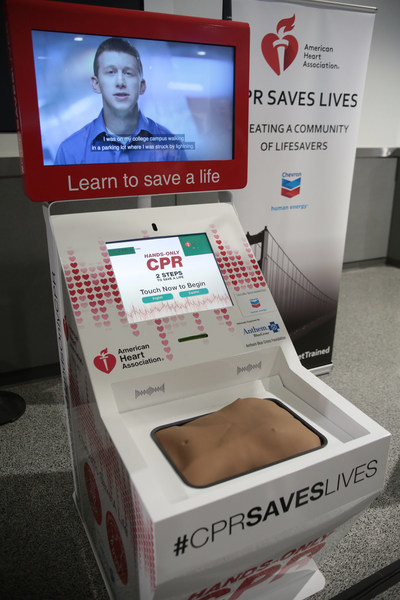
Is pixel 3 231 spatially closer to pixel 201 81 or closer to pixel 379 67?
pixel 201 81

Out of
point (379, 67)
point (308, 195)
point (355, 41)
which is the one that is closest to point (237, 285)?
point (308, 195)

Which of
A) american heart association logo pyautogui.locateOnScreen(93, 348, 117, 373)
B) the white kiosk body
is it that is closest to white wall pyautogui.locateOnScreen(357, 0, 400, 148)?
the white kiosk body

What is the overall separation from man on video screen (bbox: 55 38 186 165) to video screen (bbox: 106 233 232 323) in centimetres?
25

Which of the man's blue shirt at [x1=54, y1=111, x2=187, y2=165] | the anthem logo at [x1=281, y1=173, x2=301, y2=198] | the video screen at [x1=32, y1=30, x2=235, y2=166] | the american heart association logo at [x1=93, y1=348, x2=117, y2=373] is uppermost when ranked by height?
the video screen at [x1=32, y1=30, x2=235, y2=166]

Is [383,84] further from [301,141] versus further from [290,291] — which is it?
[290,291]

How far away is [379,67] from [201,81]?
399 centimetres

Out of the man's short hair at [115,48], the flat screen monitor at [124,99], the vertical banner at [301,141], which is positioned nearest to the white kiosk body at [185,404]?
the flat screen monitor at [124,99]

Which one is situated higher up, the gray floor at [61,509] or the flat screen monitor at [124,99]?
the flat screen monitor at [124,99]

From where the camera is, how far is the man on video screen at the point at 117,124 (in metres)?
1.30

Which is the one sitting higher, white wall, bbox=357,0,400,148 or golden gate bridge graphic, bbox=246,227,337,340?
white wall, bbox=357,0,400,148

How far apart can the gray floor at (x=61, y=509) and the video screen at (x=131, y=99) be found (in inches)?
53.6

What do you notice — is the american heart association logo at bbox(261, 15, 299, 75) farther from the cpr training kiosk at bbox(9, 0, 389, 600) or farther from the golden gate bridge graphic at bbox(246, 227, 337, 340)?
the cpr training kiosk at bbox(9, 0, 389, 600)

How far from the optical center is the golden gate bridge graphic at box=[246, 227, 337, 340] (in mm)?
2529

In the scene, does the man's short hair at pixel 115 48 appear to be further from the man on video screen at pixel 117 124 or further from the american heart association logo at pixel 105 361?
the american heart association logo at pixel 105 361
